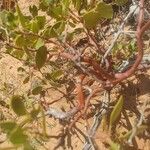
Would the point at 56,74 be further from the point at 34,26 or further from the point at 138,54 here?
the point at 138,54

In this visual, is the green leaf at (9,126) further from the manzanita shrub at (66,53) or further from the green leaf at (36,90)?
the green leaf at (36,90)

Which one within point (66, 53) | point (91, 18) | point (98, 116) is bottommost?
point (98, 116)

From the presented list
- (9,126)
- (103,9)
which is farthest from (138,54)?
(9,126)

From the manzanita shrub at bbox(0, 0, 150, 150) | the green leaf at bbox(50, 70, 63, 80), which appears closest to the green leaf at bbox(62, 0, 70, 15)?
the manzanita shrub at bbox(0, 0, 150, 150)

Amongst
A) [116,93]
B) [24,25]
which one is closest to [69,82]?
[116,93]

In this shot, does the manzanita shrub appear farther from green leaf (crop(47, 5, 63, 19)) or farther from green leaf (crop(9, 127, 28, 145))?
green leaf (crop(9, 127, 28, 145))

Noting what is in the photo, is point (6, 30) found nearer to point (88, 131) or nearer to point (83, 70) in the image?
point (83, 70)
